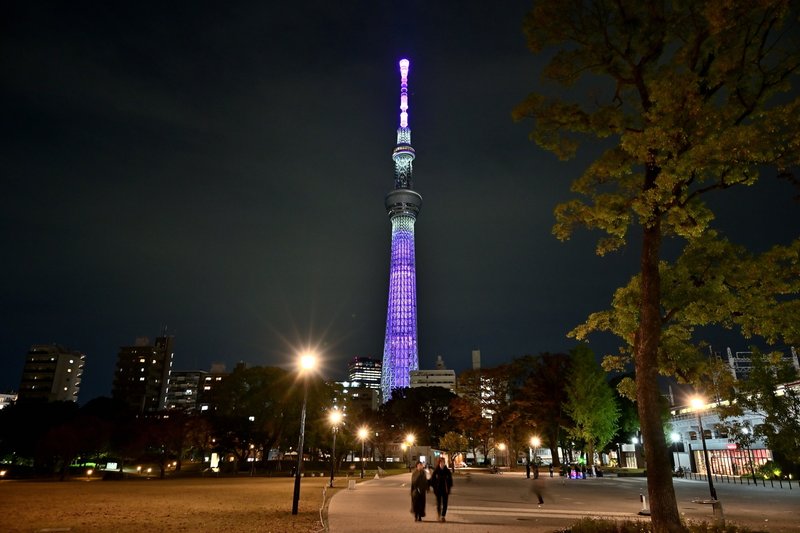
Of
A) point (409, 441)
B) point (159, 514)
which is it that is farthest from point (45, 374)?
point (159, 514)

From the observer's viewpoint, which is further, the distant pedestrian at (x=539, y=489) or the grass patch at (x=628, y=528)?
the distant pedestrian at (x=539, y=489)

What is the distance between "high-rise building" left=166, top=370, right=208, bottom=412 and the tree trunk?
147m

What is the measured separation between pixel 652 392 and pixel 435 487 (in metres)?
6.64

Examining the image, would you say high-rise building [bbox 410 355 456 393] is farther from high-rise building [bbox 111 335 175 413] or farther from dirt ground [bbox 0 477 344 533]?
dirt ground [bbox 0 477 344 533]

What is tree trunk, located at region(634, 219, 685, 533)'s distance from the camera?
9.61 meters

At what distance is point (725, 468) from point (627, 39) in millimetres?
45622

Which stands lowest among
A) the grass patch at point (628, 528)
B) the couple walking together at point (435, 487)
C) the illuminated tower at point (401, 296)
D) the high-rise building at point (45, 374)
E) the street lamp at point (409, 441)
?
the grass patch at point (628, 528)

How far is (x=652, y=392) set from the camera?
1035 centimetres

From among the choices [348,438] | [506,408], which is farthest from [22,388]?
[506,408]

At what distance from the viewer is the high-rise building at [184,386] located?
142500 millimetres

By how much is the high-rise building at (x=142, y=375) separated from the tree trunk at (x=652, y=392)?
125215 mm

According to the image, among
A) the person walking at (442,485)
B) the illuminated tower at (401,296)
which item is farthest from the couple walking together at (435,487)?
the illuminated tower at (401,296)

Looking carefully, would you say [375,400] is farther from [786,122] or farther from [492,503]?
[786,122]

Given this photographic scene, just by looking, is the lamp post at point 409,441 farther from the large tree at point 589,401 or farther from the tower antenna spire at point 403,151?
the tower antenna spire at point 403,151
